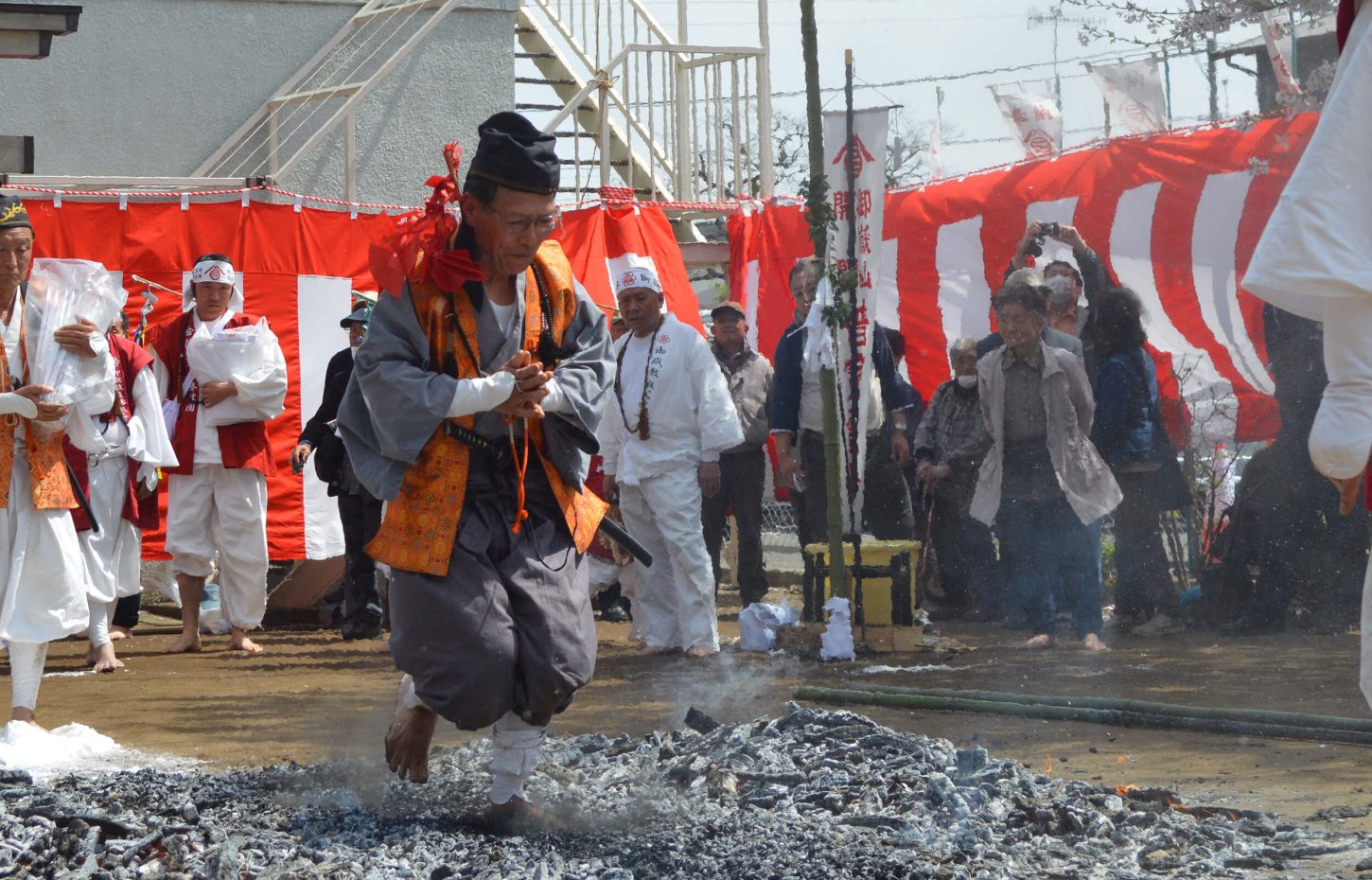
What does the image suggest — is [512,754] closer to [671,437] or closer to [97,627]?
[671,437]

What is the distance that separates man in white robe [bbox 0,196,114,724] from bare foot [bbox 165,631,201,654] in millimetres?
3309

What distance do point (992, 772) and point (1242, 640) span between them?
422 cm

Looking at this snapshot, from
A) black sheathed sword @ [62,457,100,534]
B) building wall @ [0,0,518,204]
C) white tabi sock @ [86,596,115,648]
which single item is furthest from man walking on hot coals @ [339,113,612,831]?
building wall @ [0,0,518,204]

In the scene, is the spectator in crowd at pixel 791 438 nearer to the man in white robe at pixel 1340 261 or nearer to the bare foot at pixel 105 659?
the bare foot at pixel 105 659

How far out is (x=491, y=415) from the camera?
4.73 metres

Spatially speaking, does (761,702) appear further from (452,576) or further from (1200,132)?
(1200,132)

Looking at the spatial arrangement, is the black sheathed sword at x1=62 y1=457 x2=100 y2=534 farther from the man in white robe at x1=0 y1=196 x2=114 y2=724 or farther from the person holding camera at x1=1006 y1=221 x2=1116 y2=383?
the person holding camera at x1=1006 y1=221 x2=1116 y2=383

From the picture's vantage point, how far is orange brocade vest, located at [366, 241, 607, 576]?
4.57 meters

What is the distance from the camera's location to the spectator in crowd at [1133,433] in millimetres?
9023

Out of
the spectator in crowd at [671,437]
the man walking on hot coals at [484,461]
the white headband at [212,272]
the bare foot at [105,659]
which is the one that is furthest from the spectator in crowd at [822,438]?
the man walking on hot coals at [484,461]

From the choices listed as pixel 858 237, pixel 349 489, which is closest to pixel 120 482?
pixel 349 489

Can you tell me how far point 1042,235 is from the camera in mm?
10500

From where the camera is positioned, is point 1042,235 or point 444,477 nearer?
point 444,477

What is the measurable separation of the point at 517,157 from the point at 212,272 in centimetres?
550
